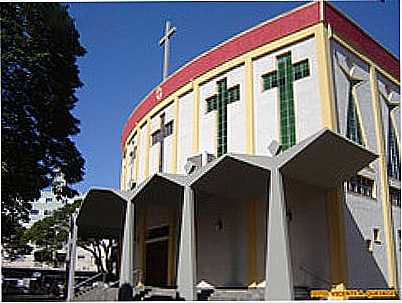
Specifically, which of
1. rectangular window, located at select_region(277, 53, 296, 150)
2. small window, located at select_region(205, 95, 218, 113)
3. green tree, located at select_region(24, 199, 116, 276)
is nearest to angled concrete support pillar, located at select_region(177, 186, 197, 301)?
rectangular window, located at select_region(277, 53, 296, 150)

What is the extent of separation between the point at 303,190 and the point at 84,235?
11.9m

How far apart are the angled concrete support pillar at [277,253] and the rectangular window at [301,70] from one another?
3.96 m

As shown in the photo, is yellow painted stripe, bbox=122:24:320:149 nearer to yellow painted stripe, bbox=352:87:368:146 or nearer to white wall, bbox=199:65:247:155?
white wall, bbox=199:65:247:155

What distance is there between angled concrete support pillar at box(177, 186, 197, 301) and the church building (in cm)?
3

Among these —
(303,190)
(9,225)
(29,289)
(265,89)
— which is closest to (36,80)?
(9,225)

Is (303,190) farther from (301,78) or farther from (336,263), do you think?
(301,78)

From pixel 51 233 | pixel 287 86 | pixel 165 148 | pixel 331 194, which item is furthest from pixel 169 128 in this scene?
pixel 51 233

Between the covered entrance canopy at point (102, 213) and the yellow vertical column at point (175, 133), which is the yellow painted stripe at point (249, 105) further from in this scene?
the covered entrance canopy at point (102, 213)

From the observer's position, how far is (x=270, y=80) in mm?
13648

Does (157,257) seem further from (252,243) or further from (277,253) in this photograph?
(277,253)

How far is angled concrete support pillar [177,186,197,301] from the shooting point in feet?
35.7

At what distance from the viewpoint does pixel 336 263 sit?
442 inches

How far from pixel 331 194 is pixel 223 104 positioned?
4.78m

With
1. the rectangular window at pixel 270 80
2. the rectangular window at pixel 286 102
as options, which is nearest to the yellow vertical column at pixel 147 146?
the rectangular window at pixel 270 80
